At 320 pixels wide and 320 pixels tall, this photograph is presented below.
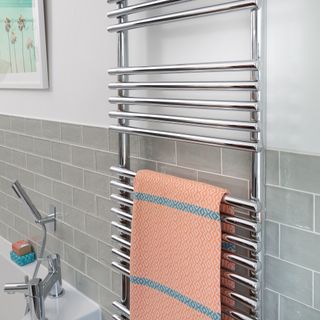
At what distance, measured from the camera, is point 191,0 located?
0.88 meters

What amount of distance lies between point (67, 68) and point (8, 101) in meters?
0.52

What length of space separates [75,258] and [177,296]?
65 centimetres

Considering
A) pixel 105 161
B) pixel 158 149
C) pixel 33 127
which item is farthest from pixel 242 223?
pixel 33 127

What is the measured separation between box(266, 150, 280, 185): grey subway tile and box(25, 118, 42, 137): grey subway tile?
1.03m

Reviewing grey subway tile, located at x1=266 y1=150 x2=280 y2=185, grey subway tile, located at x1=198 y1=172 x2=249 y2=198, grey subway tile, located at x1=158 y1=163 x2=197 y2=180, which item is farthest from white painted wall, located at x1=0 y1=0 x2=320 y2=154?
grey subway tile, located at x1=158 y1=163 x2=197 y2=180

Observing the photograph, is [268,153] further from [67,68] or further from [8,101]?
[8,101]

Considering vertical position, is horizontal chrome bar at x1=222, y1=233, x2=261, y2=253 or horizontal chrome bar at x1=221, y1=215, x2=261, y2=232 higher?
horizontal chrome bar at x1=221, y1=215, x2=261, y2=232

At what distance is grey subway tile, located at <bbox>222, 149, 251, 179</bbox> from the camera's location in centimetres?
90

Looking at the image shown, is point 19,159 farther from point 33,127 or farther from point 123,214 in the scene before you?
point 123,214

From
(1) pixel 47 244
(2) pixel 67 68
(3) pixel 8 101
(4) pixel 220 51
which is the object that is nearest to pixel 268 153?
(4) pixel 220 51

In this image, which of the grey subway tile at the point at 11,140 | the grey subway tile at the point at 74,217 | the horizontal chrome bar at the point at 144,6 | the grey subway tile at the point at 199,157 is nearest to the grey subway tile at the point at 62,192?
the grey subway tile at the point at 74,217

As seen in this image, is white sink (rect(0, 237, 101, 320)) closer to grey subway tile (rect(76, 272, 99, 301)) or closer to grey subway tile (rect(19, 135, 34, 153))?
grey subway tile (rect(76, 272, 99, 301))

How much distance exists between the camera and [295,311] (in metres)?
0.86

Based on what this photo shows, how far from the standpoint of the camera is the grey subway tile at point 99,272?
4.47ft
